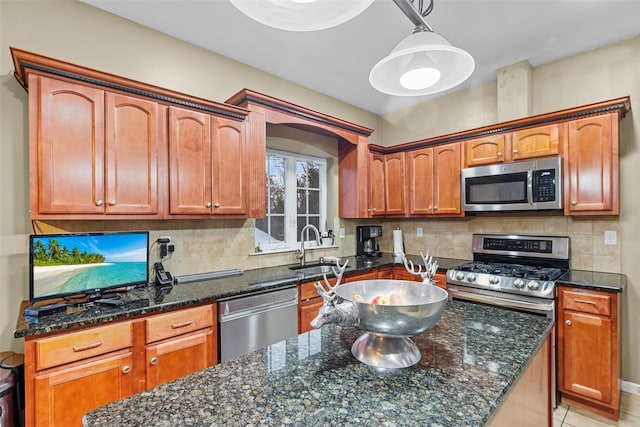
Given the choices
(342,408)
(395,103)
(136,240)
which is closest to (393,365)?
(342,408)

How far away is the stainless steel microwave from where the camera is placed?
2.66 meters

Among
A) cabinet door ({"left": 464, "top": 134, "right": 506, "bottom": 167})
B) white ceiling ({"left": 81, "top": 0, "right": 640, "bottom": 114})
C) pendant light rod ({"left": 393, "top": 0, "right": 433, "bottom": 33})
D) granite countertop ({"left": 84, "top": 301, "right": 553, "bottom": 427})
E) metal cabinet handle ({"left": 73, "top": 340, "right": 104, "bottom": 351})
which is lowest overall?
metal cabinet handle ({"left": 73, "top": 340, "right": 104, "bottom": 351})

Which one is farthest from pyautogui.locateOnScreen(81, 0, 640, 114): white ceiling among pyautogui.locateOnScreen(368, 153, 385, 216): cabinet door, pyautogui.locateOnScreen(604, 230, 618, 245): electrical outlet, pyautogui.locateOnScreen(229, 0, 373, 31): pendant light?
pyautogui.locateOnScreen(604, 230, 618, 245): electrical outlet

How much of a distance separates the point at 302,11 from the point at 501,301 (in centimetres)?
261

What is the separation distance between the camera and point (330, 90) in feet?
12.0

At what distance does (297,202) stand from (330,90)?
1.36m

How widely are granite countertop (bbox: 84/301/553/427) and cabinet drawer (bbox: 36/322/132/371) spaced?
1013mm

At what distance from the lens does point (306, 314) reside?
8.53 ft

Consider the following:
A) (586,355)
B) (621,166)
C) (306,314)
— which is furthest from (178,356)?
(621,166)

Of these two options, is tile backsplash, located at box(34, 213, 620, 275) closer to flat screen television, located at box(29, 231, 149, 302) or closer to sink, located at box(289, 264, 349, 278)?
sink, located at box(289, 264, 349, 278)

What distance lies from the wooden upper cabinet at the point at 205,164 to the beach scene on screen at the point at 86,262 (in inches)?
15.7

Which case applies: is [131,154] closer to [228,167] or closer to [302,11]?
[228,167]

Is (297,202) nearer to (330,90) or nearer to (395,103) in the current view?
(330,90)

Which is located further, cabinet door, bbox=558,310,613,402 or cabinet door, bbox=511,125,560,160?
cabinet door, bbox=511,125,560,160
